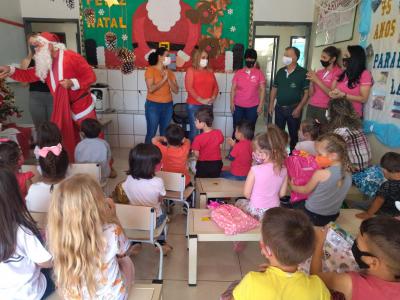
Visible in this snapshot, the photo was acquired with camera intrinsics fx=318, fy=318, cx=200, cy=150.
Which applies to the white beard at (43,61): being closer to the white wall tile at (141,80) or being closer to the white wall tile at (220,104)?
the white wall tile at (141,80)

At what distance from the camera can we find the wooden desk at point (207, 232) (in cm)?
188

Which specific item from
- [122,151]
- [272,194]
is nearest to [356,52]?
[272,194]

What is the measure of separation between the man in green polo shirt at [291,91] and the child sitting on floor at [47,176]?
2831 millimetres

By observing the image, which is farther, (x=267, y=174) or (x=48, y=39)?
(x=48, y=39)

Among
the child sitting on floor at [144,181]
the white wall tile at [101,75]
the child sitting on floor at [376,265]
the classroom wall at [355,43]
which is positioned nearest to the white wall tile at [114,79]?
the white wall tile at [101,75]

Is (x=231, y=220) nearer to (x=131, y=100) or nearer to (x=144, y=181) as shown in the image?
(x=144, y=181)

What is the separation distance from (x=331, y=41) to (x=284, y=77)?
35.9 inches

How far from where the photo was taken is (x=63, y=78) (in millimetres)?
3135

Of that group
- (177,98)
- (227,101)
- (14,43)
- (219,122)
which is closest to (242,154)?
(219,122)

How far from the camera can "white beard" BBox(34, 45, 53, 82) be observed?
3056mm

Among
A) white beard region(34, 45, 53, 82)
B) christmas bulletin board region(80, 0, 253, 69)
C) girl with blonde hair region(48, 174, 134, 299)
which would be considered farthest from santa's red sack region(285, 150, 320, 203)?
christmas bulletin board region(80, 0, 253, 69)

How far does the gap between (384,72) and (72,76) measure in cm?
301

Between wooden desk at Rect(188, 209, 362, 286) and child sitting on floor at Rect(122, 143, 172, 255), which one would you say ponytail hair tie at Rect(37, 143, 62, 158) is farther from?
wooden desk at Rect(188, 209, 362, 286)

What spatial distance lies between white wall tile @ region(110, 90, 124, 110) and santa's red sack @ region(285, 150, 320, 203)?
3562mm
